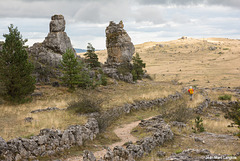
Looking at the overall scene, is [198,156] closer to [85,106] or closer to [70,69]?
[85,106]

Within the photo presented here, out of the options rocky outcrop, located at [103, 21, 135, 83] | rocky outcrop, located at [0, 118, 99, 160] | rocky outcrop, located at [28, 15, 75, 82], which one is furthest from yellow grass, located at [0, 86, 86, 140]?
rocky outcrop, located at [103, 21, 135, 83]

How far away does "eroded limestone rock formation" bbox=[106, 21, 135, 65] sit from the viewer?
4466 centimetres

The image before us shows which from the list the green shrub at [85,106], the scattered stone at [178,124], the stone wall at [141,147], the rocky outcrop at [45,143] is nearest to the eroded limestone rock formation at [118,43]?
the green shrub at [85,106]

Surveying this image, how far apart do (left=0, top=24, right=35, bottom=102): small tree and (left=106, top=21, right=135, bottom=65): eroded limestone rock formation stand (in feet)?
82.3

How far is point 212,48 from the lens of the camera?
101 m

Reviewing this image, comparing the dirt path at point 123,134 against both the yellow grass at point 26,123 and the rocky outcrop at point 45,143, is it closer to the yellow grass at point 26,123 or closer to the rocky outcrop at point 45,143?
the rocky outcrop at point 45,143

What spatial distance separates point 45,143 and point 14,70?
13315 mm

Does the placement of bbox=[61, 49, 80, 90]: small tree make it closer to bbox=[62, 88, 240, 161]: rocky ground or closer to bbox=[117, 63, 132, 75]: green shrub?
bbox=[62, 88, 240, 161]: rocky ground

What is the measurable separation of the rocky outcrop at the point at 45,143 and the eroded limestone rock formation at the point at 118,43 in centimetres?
3305

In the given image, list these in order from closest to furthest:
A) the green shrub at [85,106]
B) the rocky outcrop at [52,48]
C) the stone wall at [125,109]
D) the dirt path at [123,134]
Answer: the dirt path at [123,134] → the stone wall at [125,109] → the green shrub at [85,106] → the rocky outcrop at [52,48]

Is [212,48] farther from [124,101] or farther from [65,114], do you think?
[65,114]

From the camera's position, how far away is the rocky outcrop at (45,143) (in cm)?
856

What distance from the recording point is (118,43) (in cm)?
4431

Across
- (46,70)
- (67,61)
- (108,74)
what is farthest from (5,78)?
(108,74)
